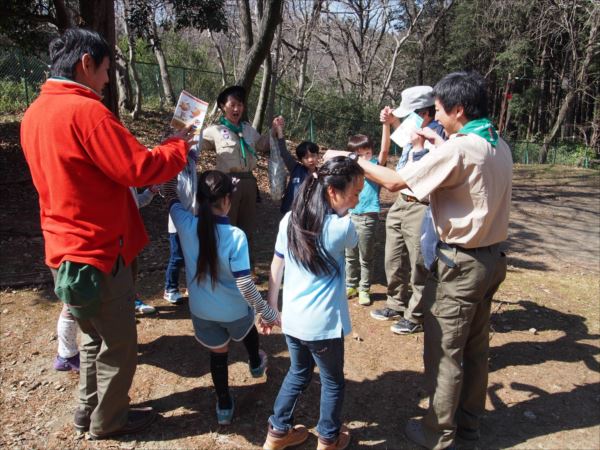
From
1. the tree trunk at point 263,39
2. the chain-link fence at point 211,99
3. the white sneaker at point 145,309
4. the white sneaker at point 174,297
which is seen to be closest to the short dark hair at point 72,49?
the white sneaker at point 145,309

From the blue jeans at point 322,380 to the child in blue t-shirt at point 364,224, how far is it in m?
1.94

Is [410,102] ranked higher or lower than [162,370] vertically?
higher

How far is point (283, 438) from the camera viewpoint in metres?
2.50

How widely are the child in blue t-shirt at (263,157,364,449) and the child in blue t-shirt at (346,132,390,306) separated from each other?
1.86 m

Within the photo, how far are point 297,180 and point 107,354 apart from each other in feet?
7.02

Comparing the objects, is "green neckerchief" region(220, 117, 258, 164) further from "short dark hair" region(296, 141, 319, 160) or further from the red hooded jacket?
the red hooded jacket

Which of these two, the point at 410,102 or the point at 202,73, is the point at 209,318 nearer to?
the point at 410,102

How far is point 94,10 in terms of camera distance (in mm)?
5559

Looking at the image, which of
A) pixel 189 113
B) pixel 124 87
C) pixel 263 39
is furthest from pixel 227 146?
pixel 124 87

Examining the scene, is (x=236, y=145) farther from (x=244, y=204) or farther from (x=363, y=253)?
(x=363, y=253)

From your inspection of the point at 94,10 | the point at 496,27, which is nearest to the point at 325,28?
the point at 496,27

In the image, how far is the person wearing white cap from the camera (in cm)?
340

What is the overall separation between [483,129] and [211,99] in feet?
49.4

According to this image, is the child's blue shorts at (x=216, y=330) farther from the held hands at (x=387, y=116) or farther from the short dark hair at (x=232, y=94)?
the short dark hair at (x=232, y=94)
